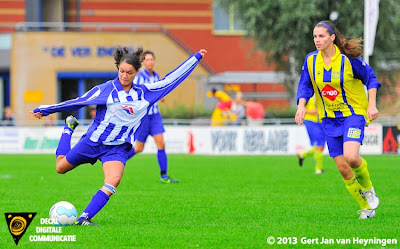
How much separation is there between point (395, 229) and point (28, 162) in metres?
14.2

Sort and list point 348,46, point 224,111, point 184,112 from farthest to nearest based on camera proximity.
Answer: point 184,112
point 224,111
point 348,46

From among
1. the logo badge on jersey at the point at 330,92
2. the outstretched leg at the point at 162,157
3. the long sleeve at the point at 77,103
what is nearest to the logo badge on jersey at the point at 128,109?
the long sleeve at the point at 77,103

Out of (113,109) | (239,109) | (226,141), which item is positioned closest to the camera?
(113,109)

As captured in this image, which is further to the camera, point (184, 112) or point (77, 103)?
point (184, 112)

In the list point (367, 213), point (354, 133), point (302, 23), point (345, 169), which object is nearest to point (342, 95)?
point (354, 133)

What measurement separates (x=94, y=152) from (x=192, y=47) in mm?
32759

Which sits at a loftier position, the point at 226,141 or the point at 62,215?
the point at 62,215

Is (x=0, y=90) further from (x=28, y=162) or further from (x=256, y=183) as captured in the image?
(x=256, y=183)

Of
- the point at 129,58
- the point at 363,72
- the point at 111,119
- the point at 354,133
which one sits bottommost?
the point at 354,133

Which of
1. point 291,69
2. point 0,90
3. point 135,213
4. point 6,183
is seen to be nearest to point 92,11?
point 0,90

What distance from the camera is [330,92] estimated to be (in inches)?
342

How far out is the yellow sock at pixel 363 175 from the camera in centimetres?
870

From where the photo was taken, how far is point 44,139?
26.2 meters

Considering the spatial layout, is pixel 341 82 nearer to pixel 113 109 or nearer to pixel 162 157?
pixel 113 109
